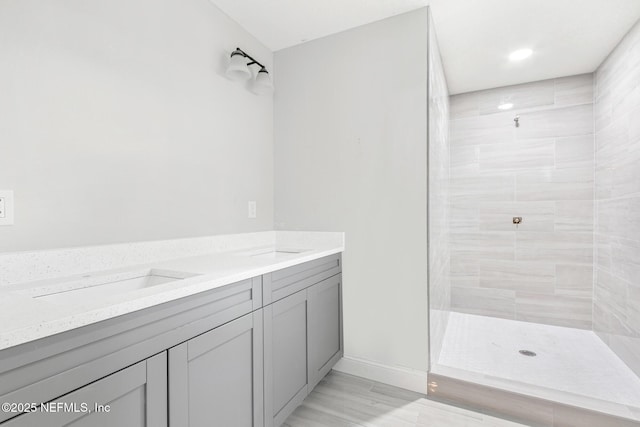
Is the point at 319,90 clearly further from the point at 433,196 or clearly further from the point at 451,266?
the point at 451,266

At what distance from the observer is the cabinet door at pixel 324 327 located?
5.95 feet

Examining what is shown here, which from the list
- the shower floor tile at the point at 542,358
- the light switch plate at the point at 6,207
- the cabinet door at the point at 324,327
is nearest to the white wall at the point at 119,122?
the light switch plate at the point at 6,207

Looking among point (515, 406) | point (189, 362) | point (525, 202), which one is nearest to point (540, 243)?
point (525, 202)

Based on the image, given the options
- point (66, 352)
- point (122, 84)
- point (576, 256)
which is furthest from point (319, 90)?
point (576, 256)

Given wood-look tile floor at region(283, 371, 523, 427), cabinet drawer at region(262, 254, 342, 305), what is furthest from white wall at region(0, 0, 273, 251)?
wood-look tile floor at region(283, 371, 523, 427)

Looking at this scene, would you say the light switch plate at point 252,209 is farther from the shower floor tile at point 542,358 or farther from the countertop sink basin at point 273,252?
the shower floor tile at point 542,358

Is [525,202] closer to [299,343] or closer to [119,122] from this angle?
[299,343]

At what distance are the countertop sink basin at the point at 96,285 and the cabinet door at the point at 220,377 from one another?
28 cm

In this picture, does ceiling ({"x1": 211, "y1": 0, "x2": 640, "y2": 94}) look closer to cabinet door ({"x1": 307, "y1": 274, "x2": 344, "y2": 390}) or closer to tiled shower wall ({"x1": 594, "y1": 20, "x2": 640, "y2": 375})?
tiled shower wall ({"x1": 594, "y1": 20, "x2": 640, "y2": 375})

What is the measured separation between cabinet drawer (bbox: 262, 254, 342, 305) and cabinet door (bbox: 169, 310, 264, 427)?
127mm

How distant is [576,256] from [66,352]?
148 inches

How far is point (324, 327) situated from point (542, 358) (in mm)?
1716

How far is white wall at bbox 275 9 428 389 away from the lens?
1.98 metres

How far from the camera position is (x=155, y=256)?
1.52 m
